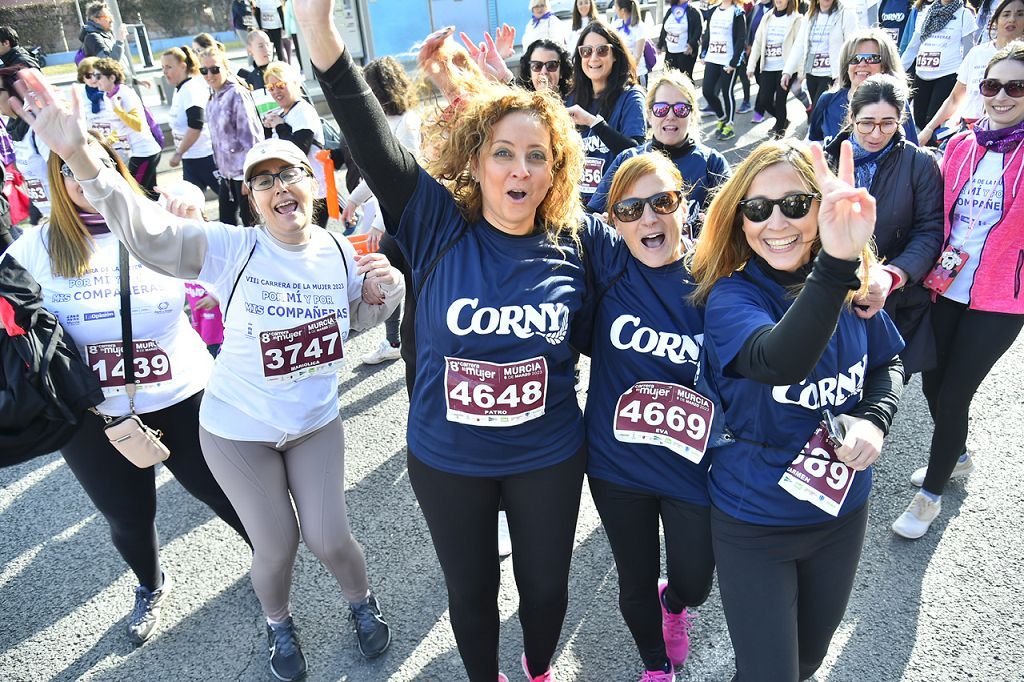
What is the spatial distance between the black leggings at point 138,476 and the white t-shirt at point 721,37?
9098mm

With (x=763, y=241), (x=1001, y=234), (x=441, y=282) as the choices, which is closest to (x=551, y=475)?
(x=441, y=282)

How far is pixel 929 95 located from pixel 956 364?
5636 millimetres

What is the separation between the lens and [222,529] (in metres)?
3.68

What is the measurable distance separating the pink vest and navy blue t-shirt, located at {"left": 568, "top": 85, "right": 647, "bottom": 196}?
180 centimetres

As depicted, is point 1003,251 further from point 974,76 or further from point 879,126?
point 974,76

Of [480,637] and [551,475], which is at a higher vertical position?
[551,475]

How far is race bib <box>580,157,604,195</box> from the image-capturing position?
4.20m

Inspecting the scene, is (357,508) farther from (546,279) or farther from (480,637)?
(546,279)

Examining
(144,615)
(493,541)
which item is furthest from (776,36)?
(144,615)

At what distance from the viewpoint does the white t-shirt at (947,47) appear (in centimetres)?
693

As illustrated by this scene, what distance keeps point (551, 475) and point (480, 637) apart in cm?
64

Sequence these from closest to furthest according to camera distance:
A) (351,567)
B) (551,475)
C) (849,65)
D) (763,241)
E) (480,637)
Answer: (763,241) < (551,475) < (480,637) < (351,567) < (849,65)

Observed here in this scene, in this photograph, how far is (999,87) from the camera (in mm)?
2932

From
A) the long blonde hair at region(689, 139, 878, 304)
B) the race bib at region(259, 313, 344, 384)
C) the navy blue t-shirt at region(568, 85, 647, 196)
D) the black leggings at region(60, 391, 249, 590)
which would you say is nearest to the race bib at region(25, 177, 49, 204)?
the black leggings at region(60, 391, 249, 590)
